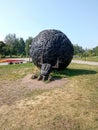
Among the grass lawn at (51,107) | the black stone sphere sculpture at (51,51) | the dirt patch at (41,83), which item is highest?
the black stone sphere sculpture at (51,51)

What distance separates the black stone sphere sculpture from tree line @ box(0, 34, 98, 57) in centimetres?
3636

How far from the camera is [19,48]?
3108 inches

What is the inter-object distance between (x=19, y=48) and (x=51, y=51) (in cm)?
6739

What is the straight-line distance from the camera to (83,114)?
736 centimetres

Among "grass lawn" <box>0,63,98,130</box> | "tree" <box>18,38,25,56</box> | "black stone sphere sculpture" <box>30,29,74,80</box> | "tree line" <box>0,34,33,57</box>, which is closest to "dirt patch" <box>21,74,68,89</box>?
"grass lawn" <box>0,63,98,130</box>

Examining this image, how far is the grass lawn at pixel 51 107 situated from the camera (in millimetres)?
6813

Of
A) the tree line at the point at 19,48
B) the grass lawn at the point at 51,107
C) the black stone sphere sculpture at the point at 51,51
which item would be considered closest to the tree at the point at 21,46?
the tree line at the point at 19,48

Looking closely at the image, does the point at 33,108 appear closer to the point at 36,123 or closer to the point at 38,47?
the point at 36,123

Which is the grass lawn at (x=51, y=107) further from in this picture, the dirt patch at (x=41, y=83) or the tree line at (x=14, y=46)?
the tree line at (x=14, y=46)

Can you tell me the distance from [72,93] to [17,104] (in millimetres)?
2341

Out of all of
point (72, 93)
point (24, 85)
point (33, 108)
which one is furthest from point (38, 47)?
point (33, 108)

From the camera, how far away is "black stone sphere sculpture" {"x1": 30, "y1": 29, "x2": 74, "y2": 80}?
12516 mm

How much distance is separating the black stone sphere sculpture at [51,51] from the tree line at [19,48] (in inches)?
1431

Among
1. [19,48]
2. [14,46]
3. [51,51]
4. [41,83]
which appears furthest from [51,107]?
[19,48]
